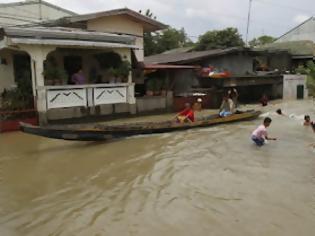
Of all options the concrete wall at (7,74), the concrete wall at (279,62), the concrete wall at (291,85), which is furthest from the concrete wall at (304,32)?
the concrete wall at (7,74)

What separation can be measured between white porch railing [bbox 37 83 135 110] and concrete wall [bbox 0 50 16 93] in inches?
110

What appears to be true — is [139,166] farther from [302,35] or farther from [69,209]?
[302,35]

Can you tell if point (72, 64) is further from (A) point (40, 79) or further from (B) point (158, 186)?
(B) point (158, 186)

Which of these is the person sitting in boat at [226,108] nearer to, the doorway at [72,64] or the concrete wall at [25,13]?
the doorway at [72,64]

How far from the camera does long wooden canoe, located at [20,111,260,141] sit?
1035 cm

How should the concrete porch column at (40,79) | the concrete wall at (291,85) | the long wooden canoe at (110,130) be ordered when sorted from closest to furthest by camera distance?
1. the long wooden canoe at (110,130)
2. the concrete porch column at (40,79)
3. the concrete wall at (291,85)

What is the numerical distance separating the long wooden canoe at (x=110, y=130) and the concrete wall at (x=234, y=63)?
9.18 meters

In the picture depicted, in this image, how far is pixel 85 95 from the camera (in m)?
15.1

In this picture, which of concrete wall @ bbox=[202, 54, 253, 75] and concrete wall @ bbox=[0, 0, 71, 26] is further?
concrete wall @ bbox=[0, 0, 71, 26]

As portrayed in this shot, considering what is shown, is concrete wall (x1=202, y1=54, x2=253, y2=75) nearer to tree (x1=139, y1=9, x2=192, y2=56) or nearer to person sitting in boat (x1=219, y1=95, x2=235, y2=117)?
person sitting in boat (x1=219, y1=95, x2=235, y2=117)

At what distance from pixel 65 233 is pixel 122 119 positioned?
10.7 meters

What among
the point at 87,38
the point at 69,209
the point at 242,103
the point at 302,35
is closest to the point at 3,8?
the point at 87,38

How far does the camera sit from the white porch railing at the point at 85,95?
46.6 feet

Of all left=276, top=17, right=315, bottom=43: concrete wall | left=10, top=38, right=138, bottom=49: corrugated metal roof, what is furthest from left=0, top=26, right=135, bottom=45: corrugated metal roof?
left=276, top=17, right=315, bottom=43: concrete wall
